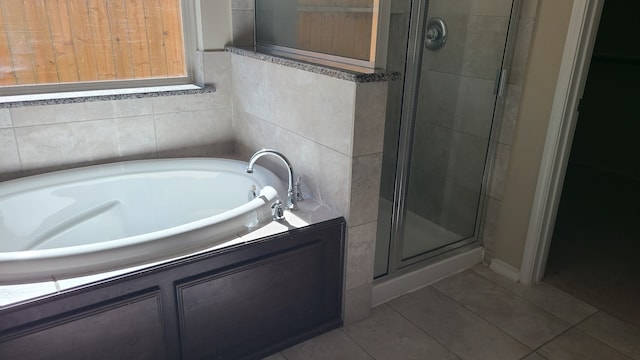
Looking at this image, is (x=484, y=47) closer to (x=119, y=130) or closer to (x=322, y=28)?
(x=322, y=28)

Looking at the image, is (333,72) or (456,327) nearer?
(333,72)

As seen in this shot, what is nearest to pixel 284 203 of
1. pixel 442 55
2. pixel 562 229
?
pixel 442 55

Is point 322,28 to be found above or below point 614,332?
above

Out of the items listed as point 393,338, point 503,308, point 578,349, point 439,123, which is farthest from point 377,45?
point 578,349

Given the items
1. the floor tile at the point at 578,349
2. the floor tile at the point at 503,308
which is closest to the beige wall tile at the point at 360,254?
the floor tile at the point at 503,308

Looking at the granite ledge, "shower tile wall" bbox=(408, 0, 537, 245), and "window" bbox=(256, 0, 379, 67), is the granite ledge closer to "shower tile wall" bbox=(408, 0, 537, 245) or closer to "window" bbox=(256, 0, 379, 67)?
"window" bbox=(256, 0, 379, 67)

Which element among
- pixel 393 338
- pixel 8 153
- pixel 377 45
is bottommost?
pixel 393 338

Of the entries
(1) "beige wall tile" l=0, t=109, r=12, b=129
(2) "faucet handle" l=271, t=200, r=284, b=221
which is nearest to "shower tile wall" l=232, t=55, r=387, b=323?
(2) "faucet handle" l=271, t=200, r=284, b=221

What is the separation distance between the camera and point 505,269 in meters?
2.43

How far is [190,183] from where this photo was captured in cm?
234

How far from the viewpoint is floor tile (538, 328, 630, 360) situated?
6.08 ft

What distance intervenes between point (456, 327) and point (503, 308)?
0.30m

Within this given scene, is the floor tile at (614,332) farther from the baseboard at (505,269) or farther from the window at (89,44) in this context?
the window at (89,44)

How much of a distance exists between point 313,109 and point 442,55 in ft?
2.28
